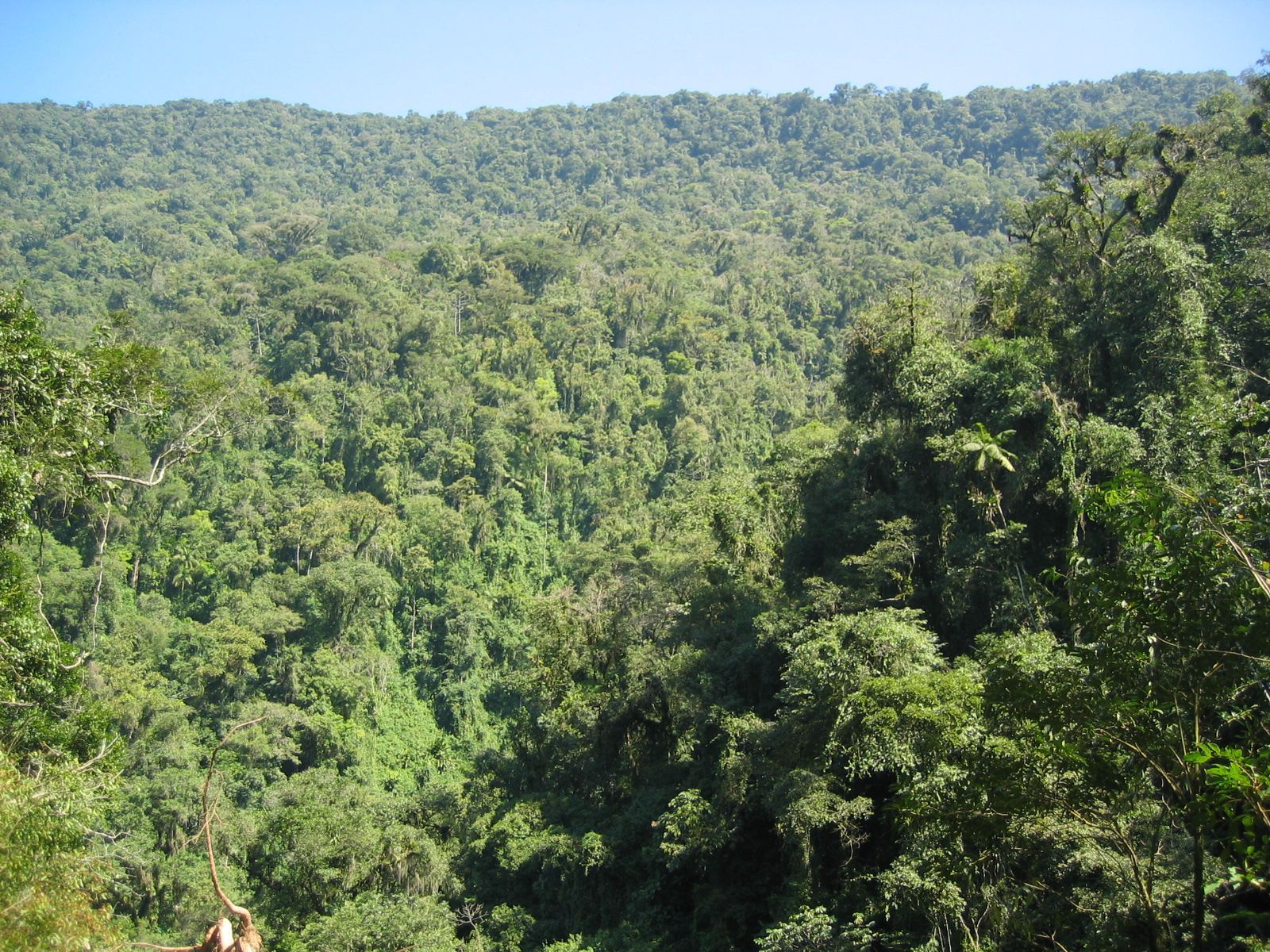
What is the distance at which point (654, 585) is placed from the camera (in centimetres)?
2434

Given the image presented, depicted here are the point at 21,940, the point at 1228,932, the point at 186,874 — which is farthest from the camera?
the point at 186,874

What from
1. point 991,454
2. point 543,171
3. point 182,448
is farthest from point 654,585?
point 543,171

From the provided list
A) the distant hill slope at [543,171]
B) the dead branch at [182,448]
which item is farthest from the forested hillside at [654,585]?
the distant hill slope at [543,171]

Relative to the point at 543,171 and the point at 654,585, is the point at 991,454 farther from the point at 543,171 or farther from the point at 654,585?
the point at 543,171

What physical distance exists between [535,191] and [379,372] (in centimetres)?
5209

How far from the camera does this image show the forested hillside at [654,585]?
5.87m

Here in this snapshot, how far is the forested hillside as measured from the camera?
587 centimetres

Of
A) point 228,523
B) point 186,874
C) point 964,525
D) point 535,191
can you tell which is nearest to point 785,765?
point 964,525

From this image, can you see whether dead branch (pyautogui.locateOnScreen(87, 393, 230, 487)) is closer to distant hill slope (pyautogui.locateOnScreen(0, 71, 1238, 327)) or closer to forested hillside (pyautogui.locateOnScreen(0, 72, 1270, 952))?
forested hillside (pyautogui.locateOnScreen(0, 72, 1270, 952))

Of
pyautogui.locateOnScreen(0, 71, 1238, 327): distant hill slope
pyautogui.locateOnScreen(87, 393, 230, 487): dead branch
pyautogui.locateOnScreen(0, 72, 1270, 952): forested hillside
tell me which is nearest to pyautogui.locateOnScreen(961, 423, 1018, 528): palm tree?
pyautogui.locateOnScreen(0, 72, 1270, 952): forested hillside

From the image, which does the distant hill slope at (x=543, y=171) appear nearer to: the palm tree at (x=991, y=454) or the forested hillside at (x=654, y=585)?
the forested hillside at (x=654, y=585)

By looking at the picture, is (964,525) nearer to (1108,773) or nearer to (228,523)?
(1108,773)

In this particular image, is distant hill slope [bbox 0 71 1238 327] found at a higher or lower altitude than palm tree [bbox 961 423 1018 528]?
higher

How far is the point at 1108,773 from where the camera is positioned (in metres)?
5.09
